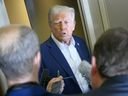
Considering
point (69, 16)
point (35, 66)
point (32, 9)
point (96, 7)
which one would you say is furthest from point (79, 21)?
point (35, 66)

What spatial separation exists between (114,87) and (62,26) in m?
1.27

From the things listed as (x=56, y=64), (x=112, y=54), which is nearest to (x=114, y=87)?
(x=112, y=54)

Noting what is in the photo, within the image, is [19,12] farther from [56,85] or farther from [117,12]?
[56,85]

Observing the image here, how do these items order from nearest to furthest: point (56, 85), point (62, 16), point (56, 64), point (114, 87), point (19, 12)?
point (114, 87)
point (56, 85)
point (56, 64)
point (62, 16)
point (19, 12)

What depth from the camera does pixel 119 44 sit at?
1220mm

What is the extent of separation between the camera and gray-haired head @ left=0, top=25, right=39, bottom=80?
51.9 inches

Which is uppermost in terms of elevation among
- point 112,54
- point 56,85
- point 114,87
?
point 112,54

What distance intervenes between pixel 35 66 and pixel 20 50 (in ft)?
0.32

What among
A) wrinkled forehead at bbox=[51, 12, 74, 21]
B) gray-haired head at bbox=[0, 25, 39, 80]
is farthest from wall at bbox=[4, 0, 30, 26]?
gray-haired head at bbox=[0, 25, 39, 80]

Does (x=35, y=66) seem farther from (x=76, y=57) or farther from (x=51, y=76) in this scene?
(x=76, y=57)

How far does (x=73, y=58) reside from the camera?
7.71ft

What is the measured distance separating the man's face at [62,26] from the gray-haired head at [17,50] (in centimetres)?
104

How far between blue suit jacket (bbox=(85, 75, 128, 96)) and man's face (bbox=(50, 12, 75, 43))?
1.20m

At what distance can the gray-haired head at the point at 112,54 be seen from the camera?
1.21 metres
